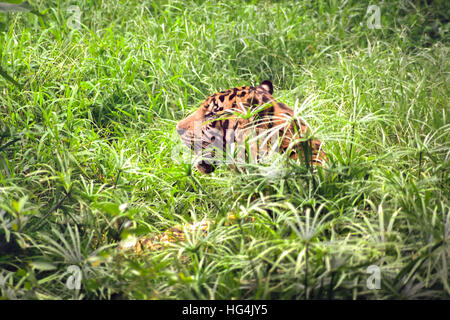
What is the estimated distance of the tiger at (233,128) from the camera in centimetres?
248

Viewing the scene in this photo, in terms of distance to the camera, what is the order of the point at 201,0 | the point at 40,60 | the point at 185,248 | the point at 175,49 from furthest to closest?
the point at 201,0 < the point at 175,49 < the point at 40,60 < the point at 185,248

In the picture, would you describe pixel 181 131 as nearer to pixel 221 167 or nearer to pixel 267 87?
pixel 221 167

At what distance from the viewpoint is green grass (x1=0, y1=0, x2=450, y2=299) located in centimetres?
199

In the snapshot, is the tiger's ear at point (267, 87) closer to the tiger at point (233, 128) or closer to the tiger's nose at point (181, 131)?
the tiger at point (233, 128)

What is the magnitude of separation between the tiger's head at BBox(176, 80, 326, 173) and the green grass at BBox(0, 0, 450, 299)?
106mm

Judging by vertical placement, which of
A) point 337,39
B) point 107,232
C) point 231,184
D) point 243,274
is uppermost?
point 337,39

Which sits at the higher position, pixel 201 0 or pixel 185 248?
pixel 201 0

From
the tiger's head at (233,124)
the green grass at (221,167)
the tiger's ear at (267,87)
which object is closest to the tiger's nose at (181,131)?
the tiger's head at (233,124)

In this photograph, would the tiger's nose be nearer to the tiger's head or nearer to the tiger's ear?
the tiger's head

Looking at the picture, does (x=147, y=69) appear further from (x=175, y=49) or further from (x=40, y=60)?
(x=40, y=60)

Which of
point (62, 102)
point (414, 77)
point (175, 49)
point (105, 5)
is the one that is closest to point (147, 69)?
point (175, 49)

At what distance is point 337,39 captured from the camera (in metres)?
4.38
